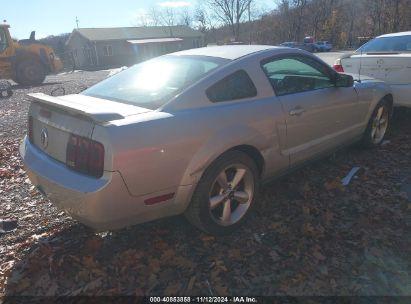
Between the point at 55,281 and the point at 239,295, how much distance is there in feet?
4.52

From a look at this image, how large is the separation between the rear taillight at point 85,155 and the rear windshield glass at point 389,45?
569cm

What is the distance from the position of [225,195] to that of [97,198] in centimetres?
115

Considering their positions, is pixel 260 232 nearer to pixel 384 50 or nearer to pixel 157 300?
pixel 157 300

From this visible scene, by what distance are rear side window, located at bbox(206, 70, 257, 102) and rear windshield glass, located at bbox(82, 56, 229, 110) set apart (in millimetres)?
167

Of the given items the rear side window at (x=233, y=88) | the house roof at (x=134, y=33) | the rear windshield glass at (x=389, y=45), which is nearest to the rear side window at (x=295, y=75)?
the rear side window at (x=233, y=88)

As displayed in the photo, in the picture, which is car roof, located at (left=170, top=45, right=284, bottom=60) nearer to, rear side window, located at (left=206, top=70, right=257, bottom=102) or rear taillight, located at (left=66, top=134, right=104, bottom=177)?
rear side window, located at (left=206, top=70, right=257, bottom=102)

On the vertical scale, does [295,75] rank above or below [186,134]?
above

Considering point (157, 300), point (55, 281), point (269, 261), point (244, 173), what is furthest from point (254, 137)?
point (55, 281)

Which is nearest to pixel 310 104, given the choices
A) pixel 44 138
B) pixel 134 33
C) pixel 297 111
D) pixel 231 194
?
pixel 297 111

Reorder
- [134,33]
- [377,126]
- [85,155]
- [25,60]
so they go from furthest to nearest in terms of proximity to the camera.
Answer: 1. [134,33]
2. [25,60]
3. [377,126]
4. [85,155]

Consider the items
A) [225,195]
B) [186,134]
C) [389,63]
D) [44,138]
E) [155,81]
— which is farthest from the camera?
[389,63]

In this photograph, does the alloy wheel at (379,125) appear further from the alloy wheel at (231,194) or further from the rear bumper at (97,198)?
the rear bumper at (97,198)

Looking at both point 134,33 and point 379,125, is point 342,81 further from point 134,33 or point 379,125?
point 134,33

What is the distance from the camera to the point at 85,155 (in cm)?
260
